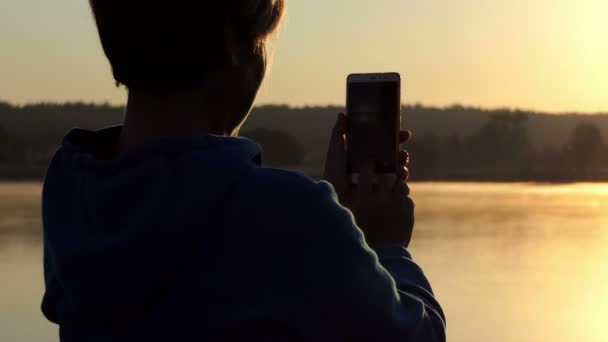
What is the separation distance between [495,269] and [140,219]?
2.65 metres

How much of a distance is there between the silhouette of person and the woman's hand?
3.4 inches

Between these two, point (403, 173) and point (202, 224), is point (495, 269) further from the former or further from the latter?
point (202, 224)

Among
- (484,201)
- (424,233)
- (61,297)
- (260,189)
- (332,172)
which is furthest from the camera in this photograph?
(484,201)

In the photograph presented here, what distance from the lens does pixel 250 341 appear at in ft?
1.99

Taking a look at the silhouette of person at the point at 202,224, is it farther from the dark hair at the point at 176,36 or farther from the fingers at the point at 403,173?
the fingers at the point at 403,173

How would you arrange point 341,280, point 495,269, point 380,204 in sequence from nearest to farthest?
1. point 341,280
2. point 380,204
3. point 495,269

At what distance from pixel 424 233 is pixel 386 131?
3.02 meters

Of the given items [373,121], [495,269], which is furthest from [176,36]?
[495,269]

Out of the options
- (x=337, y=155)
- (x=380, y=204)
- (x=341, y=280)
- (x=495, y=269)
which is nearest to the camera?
(x=341, y=280)

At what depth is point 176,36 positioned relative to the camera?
0.64m

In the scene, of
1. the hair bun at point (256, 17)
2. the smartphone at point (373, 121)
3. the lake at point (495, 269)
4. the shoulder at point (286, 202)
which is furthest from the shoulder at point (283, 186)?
the lake at point (495, 269)

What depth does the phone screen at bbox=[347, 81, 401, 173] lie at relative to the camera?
872mm

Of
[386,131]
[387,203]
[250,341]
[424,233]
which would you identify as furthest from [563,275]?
[250,341]

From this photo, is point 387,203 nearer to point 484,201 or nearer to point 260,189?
point 260,189
